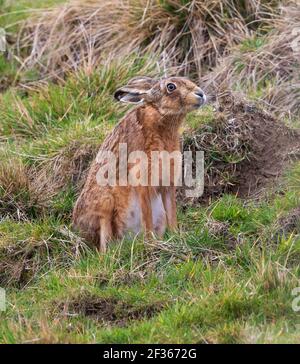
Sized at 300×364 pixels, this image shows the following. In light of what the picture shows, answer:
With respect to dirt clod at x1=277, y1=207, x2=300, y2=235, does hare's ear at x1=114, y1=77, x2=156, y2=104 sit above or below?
above

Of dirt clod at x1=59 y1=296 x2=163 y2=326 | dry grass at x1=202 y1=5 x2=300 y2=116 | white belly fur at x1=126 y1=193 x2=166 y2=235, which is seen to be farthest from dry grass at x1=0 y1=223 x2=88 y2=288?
dry grass at x1=202 y1=5 x2=300 y2=116

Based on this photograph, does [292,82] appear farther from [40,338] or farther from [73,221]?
[40,338]

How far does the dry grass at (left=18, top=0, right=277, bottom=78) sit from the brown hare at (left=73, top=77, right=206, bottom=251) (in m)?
2.73

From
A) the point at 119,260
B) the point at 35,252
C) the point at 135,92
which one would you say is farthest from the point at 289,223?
the point at 35,252

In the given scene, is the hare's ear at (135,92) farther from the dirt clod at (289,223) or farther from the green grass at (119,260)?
the dirt clod at (289,223)

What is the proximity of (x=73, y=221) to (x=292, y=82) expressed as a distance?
321 cm

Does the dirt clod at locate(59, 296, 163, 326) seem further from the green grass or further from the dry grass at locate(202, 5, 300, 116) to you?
the dry grass at locate(202, 5, 300, 116)

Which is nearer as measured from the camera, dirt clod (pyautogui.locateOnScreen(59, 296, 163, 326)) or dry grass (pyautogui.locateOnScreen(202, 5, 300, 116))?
dirt clod (pyautogui.locateOnScreen(59, 296, 163, 326))

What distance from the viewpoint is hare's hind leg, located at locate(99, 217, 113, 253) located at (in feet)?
28.5

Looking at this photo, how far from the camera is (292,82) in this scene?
11.0m

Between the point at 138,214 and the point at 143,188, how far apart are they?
0.22m

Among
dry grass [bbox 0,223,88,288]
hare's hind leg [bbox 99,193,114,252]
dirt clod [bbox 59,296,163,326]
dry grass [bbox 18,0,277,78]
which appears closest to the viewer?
dirt clod [bbox 59,296,163,326]

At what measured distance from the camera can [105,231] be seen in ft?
28.6
